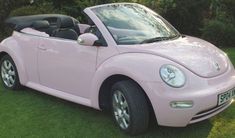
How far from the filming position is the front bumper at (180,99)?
16.0ft

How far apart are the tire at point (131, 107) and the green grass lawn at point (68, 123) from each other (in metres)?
0.16

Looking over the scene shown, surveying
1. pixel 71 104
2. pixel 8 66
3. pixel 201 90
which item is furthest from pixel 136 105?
pixel 8 66

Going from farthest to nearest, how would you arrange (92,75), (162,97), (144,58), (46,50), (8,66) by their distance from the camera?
(8,66) → (46,50) → (92,75) → (144,58) → (162,97)

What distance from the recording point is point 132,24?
6.01 metres

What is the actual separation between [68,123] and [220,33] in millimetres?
6780

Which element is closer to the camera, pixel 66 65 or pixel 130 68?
pixel 130 68

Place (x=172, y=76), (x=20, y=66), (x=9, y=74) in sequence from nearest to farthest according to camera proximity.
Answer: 1. (x=172, y=76)
2. (x=20, y=66)
3. (x=9, y=74)

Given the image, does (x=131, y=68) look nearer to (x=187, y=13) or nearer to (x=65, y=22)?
(x=65, y=22)

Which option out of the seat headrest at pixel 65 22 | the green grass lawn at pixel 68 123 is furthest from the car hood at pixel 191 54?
the seat headrest at pixel 65 22

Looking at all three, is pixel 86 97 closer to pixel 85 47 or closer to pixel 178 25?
pixel 85 47

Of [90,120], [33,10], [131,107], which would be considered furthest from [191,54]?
[33,10]

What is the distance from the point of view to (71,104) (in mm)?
6715

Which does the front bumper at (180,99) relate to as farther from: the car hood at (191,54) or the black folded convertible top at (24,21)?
the black folded convertible top at (24,21)

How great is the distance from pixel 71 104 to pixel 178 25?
8475mm
